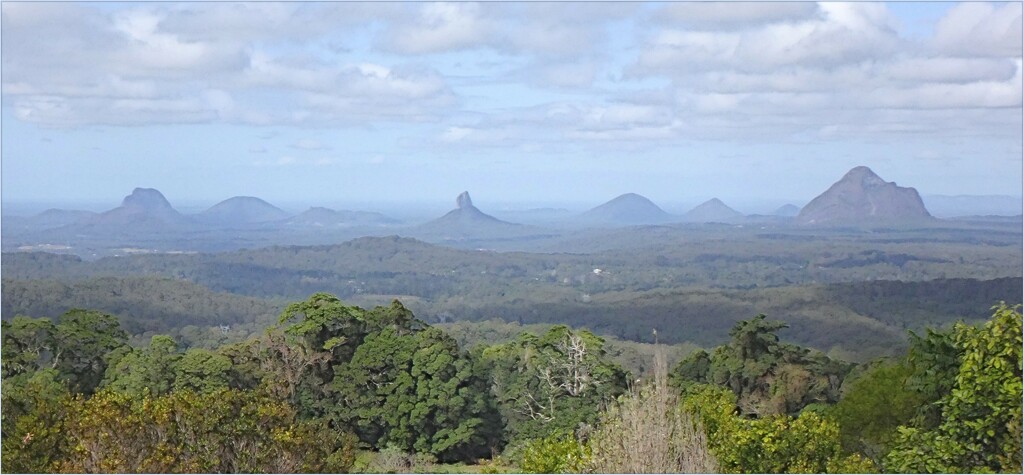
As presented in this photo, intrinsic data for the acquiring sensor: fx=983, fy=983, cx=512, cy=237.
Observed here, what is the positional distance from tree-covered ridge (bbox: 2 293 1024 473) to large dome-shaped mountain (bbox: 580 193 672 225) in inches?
2556

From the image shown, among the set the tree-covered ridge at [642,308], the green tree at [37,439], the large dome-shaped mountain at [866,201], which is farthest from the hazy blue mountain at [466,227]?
the green tree at [37,439]

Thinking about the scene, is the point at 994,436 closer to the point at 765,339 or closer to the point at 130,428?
the point at 130,428

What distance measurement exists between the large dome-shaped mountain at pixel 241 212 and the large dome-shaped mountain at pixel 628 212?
78.4 ft

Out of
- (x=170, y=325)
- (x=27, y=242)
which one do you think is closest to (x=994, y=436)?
(x=170, y=325)

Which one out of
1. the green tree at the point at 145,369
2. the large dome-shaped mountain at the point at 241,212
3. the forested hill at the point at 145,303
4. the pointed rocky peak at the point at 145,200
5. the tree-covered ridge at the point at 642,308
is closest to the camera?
the green tree at the point at 145,369

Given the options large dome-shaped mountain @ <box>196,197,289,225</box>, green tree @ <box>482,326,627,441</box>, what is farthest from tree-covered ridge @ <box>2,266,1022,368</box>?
large dome-shaped mountain @ <box>196,197,289,225</box>

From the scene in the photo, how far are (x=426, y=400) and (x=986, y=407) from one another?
731 cm

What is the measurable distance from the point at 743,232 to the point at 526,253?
18.7 meters

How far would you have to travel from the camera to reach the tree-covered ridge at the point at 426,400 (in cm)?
582

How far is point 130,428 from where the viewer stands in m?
5.85

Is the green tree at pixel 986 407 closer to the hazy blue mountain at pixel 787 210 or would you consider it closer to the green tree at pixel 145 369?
the green tree at pixel 145 369

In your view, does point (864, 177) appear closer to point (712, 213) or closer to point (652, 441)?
point (712, 213)

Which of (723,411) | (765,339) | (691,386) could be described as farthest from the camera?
(765,339)

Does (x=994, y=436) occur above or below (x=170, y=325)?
above
